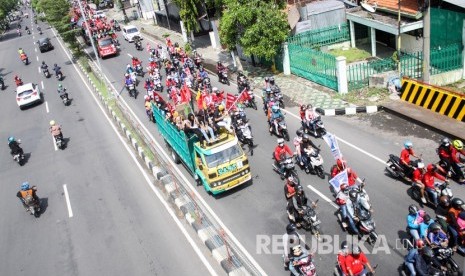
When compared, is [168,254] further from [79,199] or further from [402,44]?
[402,44]

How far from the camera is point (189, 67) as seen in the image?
27703 mm

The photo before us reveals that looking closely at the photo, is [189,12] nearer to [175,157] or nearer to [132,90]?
[132,90]

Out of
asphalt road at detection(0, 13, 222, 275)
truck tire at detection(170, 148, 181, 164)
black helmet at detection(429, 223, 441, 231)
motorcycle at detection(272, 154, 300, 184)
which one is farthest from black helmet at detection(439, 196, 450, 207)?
truck tire at detection(170, 148, 181, 164)

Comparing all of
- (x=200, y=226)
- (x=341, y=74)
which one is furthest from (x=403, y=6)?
(x=200, y=226)

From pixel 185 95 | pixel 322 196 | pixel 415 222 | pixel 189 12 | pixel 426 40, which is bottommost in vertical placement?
pixel 322 196

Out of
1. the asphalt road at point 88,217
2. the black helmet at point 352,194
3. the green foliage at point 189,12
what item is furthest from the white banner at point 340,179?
the green foliage at point 189,12

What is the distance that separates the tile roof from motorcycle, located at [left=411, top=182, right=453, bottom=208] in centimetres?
1434

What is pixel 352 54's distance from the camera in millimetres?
27812

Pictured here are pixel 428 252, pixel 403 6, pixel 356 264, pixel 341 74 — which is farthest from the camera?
pixel 403 6

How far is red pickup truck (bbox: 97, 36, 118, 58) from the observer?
39.1m

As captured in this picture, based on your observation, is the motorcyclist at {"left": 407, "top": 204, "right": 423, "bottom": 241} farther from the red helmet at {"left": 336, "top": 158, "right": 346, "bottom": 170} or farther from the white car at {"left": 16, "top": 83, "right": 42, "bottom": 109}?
the white car at {"left": 16, "top": 83, "right": 42, "bottom": 109}

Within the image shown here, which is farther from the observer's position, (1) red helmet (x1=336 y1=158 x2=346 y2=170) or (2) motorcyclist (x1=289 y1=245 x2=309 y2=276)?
(1) red helmet (x1=336 y1=158 x2=346 y2=170)

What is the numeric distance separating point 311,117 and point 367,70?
617 centimetres

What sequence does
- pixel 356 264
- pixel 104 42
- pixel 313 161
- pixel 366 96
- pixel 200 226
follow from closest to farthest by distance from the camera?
1. pixel 356 264
2. pixel 200 226
3. pixel 313 161
4. pixel 366 96
5. pixel 104 42
